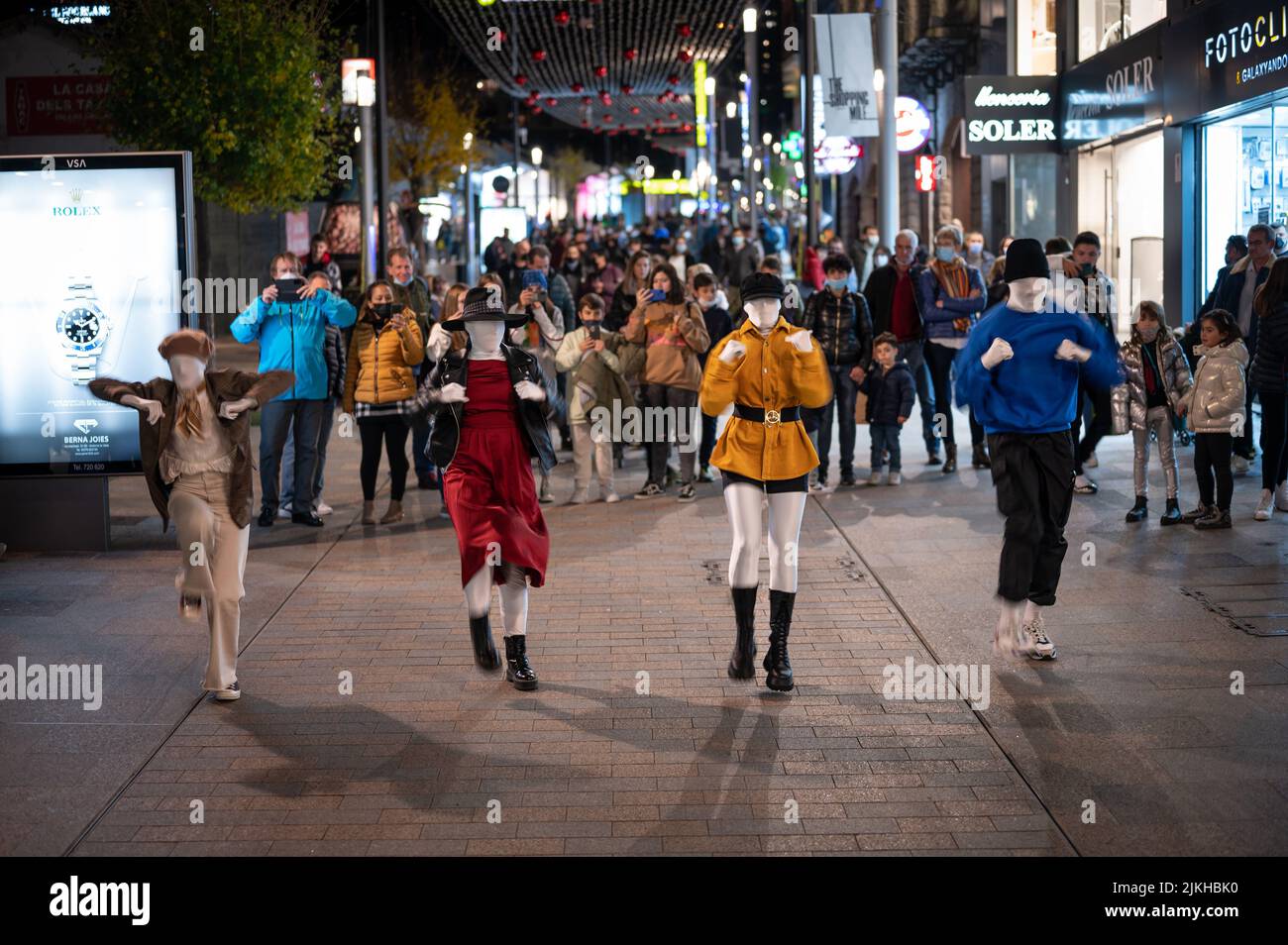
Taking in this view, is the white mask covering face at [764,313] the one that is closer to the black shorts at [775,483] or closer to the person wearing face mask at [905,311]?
the black shorts at [775,483]

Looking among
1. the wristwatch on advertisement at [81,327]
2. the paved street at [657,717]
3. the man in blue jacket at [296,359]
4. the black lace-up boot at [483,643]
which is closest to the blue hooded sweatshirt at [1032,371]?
the paved street at [657,717]

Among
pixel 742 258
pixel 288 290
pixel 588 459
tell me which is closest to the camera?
pixel 288 290

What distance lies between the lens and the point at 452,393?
7.60 metres

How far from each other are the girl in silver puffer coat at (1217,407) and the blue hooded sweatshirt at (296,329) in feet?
20.0

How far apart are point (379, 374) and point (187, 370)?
4.58m

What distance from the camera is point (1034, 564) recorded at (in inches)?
305

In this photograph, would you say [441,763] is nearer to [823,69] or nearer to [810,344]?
[810,344]

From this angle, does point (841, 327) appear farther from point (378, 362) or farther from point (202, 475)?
point (202, 475)

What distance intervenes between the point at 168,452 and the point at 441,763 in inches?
84.5

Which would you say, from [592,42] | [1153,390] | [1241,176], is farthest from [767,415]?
[592,42]

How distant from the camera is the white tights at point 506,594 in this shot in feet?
25.1

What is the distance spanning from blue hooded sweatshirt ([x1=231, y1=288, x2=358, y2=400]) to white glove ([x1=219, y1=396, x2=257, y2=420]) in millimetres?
4408

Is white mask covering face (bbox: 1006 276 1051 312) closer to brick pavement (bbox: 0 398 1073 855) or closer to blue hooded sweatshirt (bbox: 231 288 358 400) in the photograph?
brick pavement (bbox: 0 398 1073 855)
